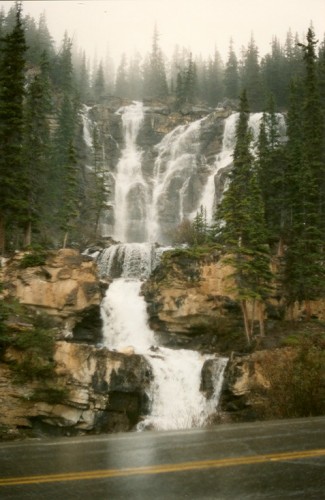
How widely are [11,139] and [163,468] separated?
30835mm

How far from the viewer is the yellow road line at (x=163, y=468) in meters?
5.03

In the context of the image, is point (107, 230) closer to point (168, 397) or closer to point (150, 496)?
point (168, 397)

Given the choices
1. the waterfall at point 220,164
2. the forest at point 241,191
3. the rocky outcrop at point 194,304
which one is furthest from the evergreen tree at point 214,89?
the rocky outcrop at point 194,304

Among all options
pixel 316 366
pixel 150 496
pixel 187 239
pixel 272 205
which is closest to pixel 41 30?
pixel 187 239

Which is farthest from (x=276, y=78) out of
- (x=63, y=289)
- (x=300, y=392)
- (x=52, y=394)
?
(x=300, y=392)

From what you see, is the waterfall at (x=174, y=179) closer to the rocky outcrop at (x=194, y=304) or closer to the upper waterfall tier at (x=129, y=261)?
the upper waterfall tier at (x=129, y=261)

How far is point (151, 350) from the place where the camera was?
1099 inches

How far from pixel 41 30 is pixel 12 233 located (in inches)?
3413

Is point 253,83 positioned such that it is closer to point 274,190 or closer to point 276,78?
point 276,78

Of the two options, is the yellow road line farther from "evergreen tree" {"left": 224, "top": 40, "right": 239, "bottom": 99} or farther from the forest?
"evergreen tree" {"left": 224, "top": 40, "right": 239, "bottom": 99}

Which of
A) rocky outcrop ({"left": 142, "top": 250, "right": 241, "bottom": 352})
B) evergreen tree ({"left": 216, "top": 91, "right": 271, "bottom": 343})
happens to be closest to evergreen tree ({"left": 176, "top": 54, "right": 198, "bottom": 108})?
evergreen tree ({"left": 216, "top": 91, "right": 271, "bottom": 343})

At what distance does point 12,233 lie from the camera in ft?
131

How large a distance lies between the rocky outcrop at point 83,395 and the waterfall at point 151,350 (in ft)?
3.23

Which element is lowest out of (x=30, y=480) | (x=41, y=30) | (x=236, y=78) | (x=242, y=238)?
(x=30, y=480)
